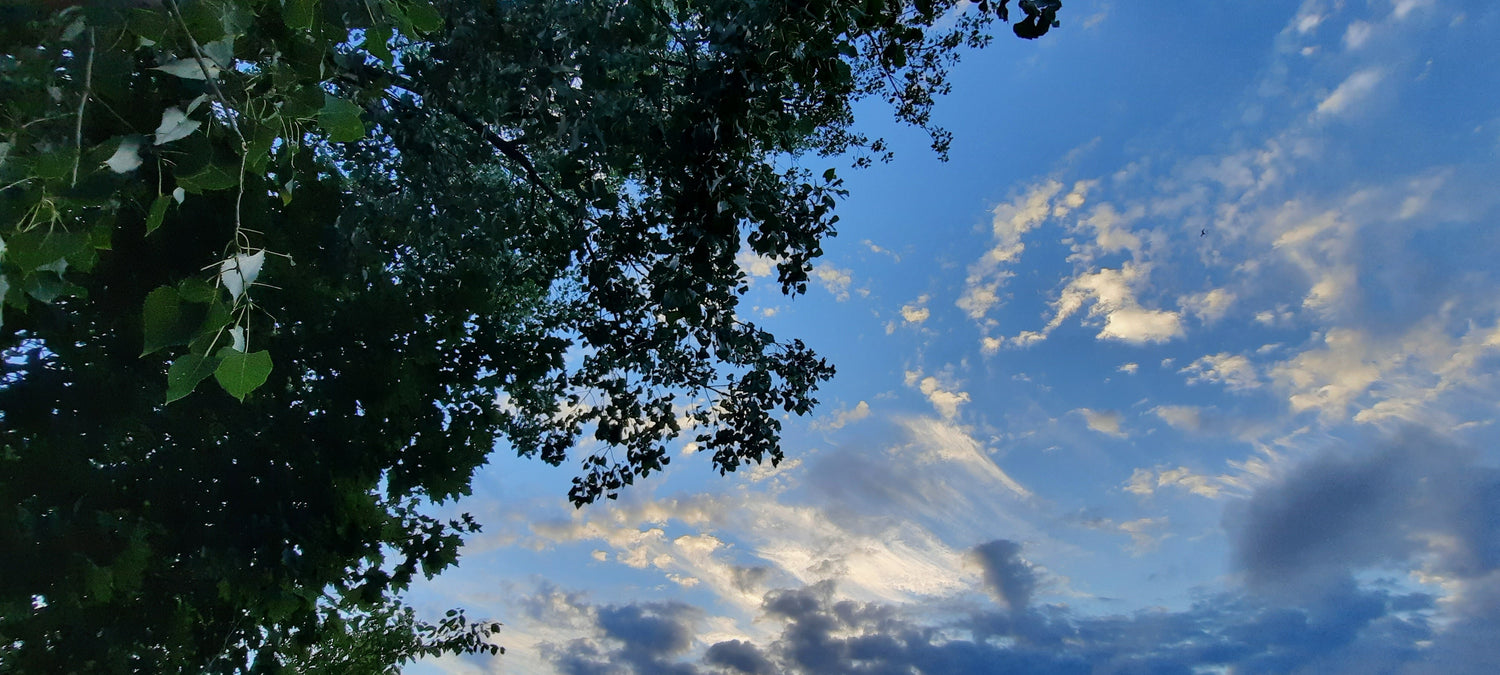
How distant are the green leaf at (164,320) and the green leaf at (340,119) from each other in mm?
747

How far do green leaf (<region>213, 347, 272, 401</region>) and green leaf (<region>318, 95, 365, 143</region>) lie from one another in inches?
33.7

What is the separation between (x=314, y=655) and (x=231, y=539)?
10.5 metres

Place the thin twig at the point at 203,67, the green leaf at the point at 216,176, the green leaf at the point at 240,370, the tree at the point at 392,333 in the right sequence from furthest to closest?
the tree at the point at 392,333 → the green leaf at the point at 216,176 → the thin twig at the point at 203,67 → the green leaf at the point at 240,370

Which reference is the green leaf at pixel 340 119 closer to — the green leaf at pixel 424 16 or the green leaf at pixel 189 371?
the green leaf at pixel 424 16

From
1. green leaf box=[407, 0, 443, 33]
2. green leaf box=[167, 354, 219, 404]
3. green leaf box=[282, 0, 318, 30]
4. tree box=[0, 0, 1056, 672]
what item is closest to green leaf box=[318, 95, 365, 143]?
green leaf box=[282, 0, 318, 30]

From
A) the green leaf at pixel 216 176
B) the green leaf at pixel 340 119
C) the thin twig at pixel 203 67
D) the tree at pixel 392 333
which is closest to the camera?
the thin twig at pixel 203 67

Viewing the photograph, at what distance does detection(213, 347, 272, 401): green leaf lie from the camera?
1.87 meters

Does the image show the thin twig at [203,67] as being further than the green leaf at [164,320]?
Yes

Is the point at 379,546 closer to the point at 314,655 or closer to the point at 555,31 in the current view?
the point at 555,31

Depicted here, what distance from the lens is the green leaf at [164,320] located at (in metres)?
1.89

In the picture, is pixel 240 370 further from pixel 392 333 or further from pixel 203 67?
pixel 392 333

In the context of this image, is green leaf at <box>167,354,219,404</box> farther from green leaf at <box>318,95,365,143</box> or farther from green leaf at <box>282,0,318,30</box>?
green leaf at <box>282,0,318,30</box>

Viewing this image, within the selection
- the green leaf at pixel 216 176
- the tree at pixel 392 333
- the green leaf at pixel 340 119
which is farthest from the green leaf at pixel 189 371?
the tree at pixel 392 333

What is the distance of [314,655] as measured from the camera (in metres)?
17.3
